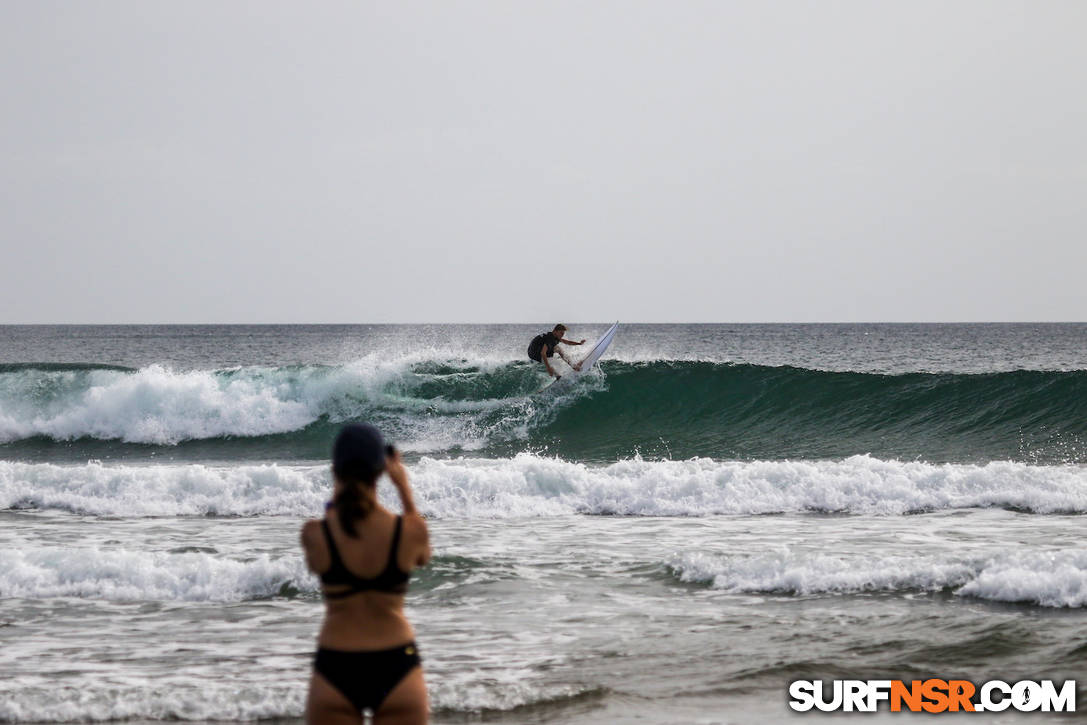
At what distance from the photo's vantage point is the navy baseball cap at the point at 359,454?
3445 mm

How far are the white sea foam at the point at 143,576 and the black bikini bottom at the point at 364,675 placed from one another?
254 inches

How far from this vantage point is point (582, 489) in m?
15.3

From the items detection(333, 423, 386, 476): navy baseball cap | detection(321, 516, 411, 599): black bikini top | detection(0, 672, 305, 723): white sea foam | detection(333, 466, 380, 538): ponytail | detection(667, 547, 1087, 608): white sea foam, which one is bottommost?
detection(0, 672, 305, 723): white sea foam

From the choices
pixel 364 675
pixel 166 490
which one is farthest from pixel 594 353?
pixel 364 675

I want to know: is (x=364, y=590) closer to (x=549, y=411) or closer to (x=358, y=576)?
(x=358, y=576)

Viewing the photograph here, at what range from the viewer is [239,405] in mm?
25734

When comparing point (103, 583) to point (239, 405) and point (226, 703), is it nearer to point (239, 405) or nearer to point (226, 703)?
point (226, 703)

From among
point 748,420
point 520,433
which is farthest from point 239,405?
point 748,420

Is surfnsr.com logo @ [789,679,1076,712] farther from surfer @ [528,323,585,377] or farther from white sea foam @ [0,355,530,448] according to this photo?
white sea foam @ [0,355,530,448]

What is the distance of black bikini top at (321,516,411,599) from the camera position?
11.4 ft

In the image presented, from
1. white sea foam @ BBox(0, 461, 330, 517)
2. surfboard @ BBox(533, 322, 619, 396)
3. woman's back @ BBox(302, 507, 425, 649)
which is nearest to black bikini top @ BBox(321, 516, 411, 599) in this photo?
woman's back @ BBox(302, 507, 425, 649)

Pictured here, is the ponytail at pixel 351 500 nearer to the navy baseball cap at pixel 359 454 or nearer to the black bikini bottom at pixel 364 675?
the navy baseball cap at pixel 359 454

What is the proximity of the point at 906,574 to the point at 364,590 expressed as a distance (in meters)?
7.27

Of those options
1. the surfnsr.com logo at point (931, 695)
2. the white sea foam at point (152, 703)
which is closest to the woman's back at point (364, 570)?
the white sea foam at point (152, 703)
